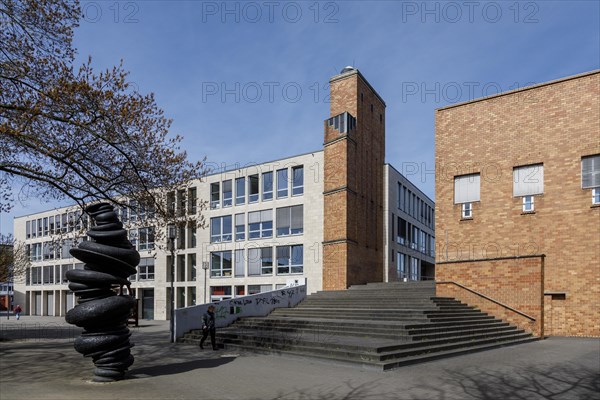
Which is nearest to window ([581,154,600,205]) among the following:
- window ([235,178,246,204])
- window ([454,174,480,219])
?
window ([454,174,480,219])

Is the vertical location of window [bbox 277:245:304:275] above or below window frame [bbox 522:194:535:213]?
below

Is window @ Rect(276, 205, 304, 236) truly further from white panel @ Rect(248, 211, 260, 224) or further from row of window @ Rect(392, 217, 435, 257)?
row of window @ Rect(392, 217, 435, 257)

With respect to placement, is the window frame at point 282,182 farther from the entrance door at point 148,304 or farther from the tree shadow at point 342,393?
the tree shadow at point 342,393

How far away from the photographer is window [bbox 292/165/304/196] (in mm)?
32938

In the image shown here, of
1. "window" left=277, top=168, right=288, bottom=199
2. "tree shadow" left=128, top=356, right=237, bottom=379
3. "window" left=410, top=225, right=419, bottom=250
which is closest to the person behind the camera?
"tree shadow" left=128, top=356, right=237, bottom=379

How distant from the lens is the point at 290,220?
33281 mm

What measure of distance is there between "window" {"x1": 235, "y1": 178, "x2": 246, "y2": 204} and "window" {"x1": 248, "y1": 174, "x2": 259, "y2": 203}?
56 cm

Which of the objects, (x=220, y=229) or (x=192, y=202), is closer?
(x=192, y=202)

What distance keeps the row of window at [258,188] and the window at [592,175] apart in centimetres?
1747

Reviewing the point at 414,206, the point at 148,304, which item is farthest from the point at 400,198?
the point at 148,304

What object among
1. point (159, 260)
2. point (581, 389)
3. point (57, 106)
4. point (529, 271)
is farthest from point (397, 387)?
point (159, 260)

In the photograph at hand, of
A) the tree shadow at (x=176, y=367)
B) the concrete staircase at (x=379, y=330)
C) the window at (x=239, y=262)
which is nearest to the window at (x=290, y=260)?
the window at (x=239, y=262)

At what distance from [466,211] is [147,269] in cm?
3010

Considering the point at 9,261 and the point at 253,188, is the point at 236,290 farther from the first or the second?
the point at 9,261
